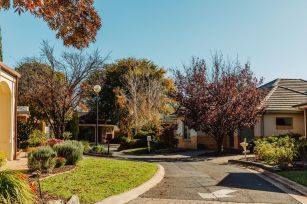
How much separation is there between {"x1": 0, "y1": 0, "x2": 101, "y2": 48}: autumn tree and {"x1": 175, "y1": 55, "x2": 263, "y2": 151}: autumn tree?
19776mm

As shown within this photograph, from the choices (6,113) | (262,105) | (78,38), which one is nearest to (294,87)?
(262,105)

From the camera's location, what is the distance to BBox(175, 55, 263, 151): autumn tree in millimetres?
28094

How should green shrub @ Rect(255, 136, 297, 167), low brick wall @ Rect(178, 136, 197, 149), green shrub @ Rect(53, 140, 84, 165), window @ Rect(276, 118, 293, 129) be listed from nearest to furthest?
green shrub @ Rect(53, 140, 84, 165) → green shrub @ Rect(255, 136, 297, 167) → window @ Rect(276, 118, 293, 129) → low brick wall @ Rect(178, 136, 197, 149)

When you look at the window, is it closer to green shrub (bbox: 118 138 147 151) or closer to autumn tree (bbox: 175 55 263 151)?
autumn tree (bbox: 175 55 263 151)

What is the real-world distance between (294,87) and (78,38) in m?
30.3

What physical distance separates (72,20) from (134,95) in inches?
1570

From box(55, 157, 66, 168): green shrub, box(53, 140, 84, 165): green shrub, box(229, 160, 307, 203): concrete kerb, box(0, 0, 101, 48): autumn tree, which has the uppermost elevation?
box(0, 0, 101, 48): autumn tree

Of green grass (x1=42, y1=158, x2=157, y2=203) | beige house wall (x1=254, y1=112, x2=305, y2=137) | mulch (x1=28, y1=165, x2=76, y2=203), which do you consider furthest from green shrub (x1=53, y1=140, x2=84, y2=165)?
beige house wall (x1=254, y1=112, x2=305, y2=137)

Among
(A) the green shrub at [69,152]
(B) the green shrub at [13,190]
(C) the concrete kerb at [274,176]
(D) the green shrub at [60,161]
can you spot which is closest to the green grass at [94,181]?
(A) the green shrub at [69,152]

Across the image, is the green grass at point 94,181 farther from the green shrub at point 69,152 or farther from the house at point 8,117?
the house at point 8,117

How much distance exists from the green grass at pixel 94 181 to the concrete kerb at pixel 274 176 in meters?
4.38

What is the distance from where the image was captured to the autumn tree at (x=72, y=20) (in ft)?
24.7

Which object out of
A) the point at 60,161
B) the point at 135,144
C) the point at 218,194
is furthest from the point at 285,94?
the point at 218,194

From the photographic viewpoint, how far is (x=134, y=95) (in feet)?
157
